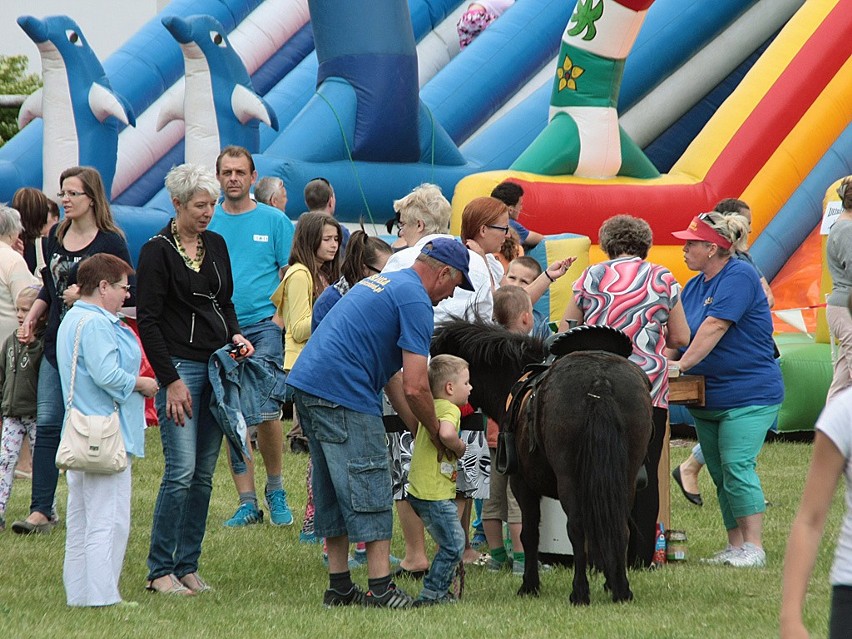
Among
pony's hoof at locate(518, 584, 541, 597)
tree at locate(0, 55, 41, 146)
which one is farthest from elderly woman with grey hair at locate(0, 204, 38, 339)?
tree at locate(0, 55, 41, 146)

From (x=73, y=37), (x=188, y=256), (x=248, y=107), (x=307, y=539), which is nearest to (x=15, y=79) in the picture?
(x=73, y=37)

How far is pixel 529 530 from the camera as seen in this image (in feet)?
17.0

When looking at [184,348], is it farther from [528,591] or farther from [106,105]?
[106,105]

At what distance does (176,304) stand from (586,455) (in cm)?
174

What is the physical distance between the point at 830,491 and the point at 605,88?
27.7 feet

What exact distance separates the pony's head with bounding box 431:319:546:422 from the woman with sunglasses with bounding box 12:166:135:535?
4.74ft

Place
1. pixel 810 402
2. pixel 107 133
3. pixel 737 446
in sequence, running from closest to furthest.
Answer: pixel 737 446, pixel 810 402, pixel 107 133

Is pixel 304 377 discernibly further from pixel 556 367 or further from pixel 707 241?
pixel 707 241

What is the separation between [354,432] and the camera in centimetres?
479

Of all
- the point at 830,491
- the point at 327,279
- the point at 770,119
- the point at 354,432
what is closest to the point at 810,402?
the point at 770,119

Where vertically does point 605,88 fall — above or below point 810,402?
above

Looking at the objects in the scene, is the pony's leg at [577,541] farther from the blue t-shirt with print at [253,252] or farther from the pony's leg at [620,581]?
the blue t-shirt with print at [253,252]

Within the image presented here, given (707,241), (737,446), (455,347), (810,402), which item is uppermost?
(707,241)

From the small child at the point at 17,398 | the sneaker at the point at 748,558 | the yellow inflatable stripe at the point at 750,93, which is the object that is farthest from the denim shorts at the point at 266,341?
the yellow inflatable stripe at the point at 750,93
